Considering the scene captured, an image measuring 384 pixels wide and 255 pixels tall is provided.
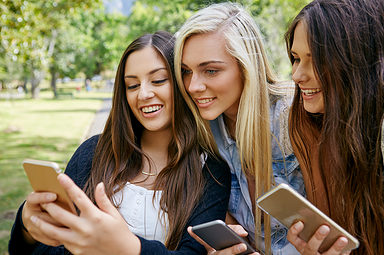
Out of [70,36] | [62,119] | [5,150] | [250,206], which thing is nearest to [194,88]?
[250,206]

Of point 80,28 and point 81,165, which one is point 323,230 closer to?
point 81,165

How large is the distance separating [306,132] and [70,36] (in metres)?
30.8

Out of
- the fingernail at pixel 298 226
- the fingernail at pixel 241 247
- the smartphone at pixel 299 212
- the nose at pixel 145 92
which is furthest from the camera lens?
the nose at pixel 145 92

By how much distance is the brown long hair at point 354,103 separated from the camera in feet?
6.82

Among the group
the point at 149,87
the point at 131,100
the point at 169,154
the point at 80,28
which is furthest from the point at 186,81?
the point at 80,28

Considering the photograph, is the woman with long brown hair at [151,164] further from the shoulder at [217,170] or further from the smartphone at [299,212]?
the smartphone at [299,212]

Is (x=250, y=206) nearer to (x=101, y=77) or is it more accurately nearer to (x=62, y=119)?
(x=62, y=119)

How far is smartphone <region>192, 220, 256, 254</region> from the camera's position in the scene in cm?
185

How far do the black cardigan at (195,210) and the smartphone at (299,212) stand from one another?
60 centimetres

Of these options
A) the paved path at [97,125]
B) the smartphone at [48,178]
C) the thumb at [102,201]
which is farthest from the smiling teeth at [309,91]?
the paved path at [97,125]

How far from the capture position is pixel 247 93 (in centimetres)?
269

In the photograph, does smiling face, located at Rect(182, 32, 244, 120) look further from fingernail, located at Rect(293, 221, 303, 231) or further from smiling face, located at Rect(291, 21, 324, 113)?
fingernail, located at Rect(293, 221, 303, 231)

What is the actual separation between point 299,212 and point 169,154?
3.94ft

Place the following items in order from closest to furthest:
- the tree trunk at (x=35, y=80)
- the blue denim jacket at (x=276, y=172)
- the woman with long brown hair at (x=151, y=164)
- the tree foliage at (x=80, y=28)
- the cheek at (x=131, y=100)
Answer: the woman with long brown hair at (x=151, y=164)
the cheek at (x=131, y=100)
the blue denim jacket at (x=276, y=172)
the tree foliage at (x=80, y=28)
the tree trunk at (x=35, y=80)
